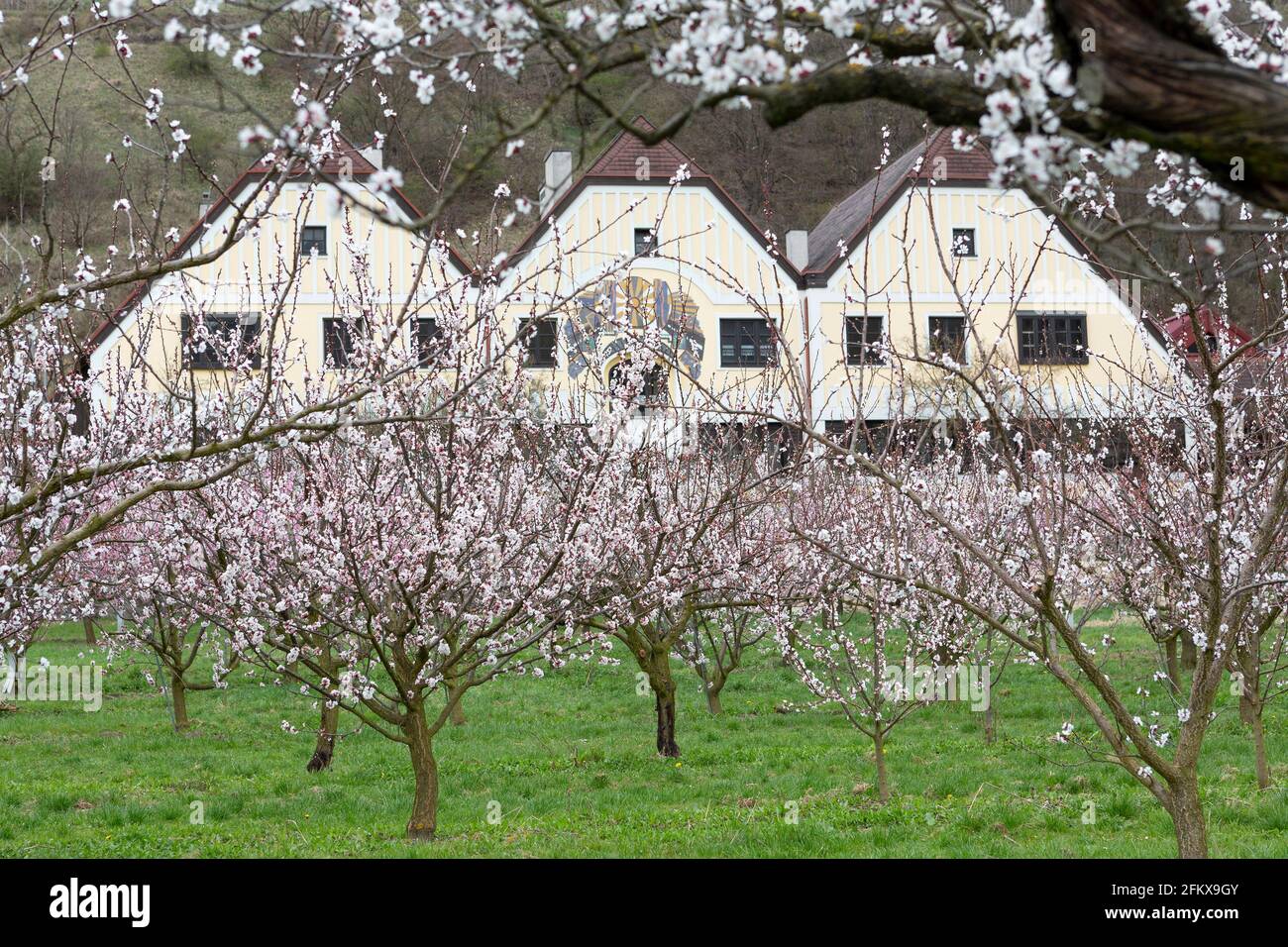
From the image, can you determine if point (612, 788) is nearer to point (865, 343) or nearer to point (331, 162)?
point (865, 343)

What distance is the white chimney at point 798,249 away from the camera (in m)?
32.3

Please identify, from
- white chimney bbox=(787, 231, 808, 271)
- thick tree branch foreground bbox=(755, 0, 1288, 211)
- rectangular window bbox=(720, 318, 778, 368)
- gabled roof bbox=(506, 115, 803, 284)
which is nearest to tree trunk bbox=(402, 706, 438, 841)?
thick tree branch foreground bbox=(755, 0, 1288, 211)

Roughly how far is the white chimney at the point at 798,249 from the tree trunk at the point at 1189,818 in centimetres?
2787

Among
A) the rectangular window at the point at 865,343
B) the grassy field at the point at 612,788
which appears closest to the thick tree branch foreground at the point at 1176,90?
the rectangular window at the point at 865,343

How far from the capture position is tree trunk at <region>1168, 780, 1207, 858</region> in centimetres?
536

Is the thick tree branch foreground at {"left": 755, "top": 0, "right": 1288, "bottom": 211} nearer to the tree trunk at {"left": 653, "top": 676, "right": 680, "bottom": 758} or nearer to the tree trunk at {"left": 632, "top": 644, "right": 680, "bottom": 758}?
the tree trunk at {"left": 632, "top": 644, "right": 680, "bottom": 758}

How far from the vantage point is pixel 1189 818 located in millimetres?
5367

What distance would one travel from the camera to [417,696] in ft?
27.8

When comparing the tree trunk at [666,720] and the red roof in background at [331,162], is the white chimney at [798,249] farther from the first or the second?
the tree trunk at [666,720]

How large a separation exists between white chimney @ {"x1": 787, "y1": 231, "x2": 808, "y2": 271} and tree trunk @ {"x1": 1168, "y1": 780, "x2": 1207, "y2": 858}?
91.4 feet

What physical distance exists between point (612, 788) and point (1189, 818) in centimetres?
667

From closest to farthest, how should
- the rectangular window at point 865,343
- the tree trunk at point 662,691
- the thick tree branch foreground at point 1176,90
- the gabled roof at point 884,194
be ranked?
1. the thick tree branch foreground at point 1176,90
2. the rectangular window at point 865,343
3. the tree trunk at point 662,691
4. the gabled roof at point 884,194
